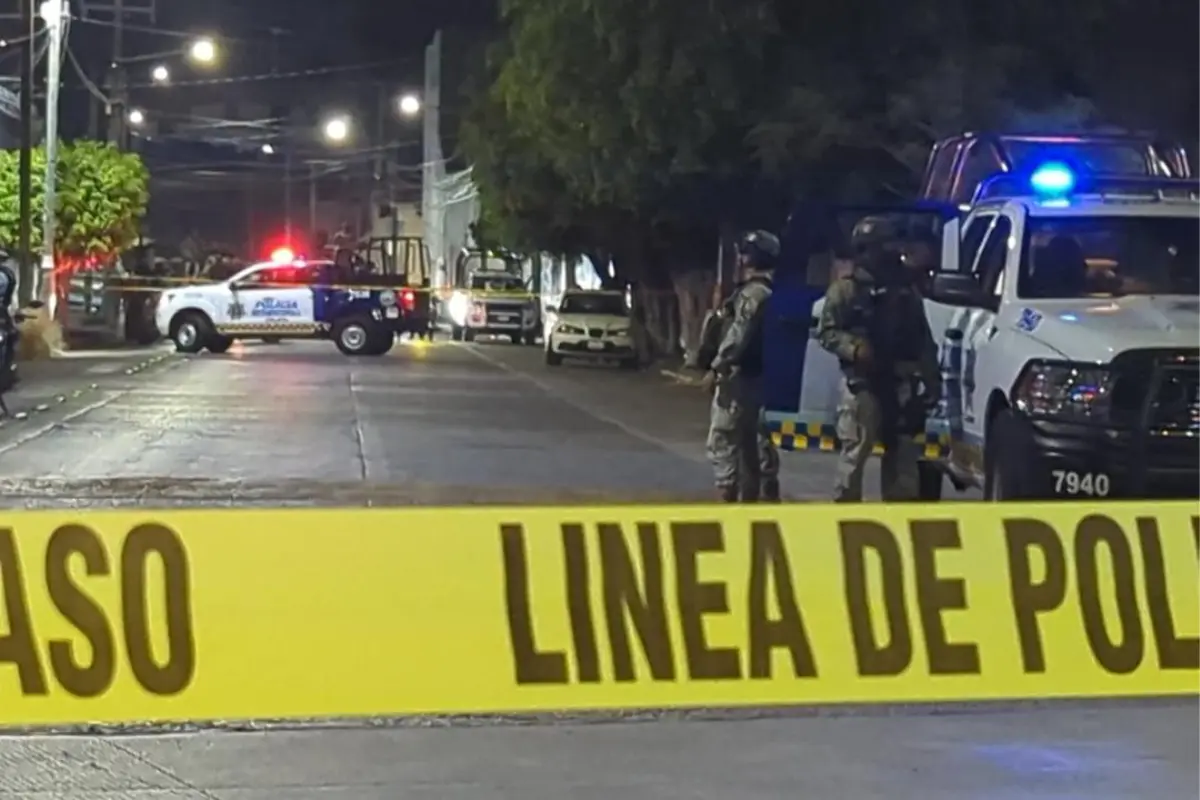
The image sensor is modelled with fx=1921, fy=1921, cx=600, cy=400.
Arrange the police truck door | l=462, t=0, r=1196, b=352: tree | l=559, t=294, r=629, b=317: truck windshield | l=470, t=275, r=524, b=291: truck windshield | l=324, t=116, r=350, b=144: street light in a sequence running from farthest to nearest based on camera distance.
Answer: l=559, t=294, r=629, b=317: truck windshield → l=470, t=275, r=524, b=291: truck windshield → the police truck door → l=324, t=116, r=350, b=144: street light → l=462, t=0, r=1196, b=352: tree

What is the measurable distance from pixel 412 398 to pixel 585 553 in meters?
14.7

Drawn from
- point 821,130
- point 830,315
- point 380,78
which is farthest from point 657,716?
point 380,78

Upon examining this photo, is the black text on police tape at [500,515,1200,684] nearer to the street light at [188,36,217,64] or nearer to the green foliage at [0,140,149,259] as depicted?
the street light at [188,36,217,64]

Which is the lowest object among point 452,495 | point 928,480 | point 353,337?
point 452,495

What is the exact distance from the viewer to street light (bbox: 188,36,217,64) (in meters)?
16.8

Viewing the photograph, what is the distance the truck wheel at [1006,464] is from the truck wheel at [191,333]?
17478mm

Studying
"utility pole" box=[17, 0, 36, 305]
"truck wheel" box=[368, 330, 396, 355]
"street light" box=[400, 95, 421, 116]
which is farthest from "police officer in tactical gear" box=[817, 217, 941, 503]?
"truck wheel" box=[368, 330, 396, 355]

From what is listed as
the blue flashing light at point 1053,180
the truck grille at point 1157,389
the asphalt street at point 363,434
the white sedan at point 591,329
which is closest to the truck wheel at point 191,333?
the asphalt street at point 363,434

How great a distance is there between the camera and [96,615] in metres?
5.59

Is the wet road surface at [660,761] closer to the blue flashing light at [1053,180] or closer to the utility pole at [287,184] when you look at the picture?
the blue flashing light at [1053,180]

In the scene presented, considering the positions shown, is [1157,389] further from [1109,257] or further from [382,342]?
[382,342]

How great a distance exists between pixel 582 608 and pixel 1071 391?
13.4 ft

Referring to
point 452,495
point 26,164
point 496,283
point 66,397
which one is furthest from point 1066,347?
point 496,283

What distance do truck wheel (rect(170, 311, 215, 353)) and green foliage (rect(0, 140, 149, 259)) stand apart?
3.81m
